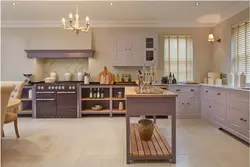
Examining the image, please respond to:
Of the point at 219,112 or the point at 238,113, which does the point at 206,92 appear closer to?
the point at 219,112

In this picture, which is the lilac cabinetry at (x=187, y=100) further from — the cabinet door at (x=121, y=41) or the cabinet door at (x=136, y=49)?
the cabinet door at (x=121, y=41)

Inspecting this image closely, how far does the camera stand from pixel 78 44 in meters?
5.48

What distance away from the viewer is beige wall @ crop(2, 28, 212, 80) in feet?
18.0

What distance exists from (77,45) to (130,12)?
68.5 inches

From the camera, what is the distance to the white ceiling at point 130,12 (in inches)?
163

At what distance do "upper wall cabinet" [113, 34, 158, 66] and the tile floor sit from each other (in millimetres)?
1794

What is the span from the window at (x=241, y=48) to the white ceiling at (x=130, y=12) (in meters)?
0.42

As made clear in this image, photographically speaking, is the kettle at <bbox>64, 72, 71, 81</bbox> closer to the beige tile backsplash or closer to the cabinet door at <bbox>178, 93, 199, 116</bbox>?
the beige tile backsplash

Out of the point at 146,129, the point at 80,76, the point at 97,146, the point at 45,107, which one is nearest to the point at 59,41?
the point at 80,76

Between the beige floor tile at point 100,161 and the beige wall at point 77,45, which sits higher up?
the beige wall at point 77,45

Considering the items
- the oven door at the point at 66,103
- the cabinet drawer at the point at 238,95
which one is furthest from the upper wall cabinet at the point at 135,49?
the cabinet drawer at the point at 238,95

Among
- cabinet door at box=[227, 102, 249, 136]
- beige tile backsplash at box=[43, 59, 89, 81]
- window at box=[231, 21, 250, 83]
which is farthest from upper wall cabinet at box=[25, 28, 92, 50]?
cabinet door at box=[227, 102, 249, 136]

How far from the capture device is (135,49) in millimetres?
5457

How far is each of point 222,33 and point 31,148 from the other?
5.04m
